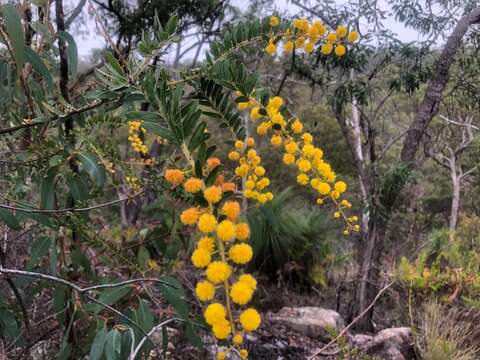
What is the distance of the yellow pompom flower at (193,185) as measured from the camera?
0.75 m

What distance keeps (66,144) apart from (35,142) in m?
0.09

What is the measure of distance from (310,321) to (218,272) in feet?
10.6

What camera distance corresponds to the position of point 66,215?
1415mm

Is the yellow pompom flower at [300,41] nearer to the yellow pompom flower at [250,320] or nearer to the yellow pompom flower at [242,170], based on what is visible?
the yellow pompom flower at [242,170]

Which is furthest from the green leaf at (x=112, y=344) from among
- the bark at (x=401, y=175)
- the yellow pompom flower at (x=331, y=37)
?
the bark at (x=401, y=175)

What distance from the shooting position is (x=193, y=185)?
2.46 ft

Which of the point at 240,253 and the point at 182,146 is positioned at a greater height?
the point at 182,146

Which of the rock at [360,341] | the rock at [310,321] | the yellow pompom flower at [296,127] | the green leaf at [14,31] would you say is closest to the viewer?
the green leaf at [14,31]

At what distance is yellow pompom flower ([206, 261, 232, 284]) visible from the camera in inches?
26.4

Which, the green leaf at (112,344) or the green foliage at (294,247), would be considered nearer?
the green leaf at (112,344)

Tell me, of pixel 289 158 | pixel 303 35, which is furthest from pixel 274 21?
pixel 289 158

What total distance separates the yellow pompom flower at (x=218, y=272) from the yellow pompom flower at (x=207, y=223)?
55 millimetres

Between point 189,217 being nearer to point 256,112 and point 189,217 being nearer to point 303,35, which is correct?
point 256,112

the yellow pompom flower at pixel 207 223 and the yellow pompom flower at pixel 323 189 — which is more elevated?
the yellow pompom flower at pixel 323 189
